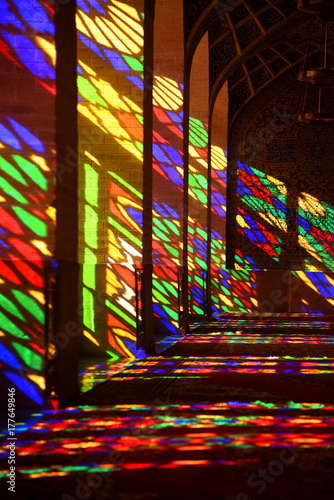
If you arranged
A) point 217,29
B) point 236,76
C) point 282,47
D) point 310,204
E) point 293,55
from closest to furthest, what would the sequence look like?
point 217,29
point 282,47
point 293,55
point 236,76
point 310,204

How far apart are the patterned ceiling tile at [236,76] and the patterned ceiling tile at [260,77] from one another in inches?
11.2

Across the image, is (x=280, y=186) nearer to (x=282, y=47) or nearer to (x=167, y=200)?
(x=282, y=47)

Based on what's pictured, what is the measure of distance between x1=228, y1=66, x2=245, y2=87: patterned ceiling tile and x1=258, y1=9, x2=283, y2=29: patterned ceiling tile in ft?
7.11

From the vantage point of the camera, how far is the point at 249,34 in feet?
41.5

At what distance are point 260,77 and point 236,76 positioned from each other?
545 mm

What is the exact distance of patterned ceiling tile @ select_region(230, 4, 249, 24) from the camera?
39.7 feet

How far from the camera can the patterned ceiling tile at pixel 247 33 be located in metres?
12.5

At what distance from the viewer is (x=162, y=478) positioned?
130 inches

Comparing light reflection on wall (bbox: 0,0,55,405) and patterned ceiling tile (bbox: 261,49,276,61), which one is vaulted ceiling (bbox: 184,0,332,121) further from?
light reflection on wall (bbox: 0,0,55,405)

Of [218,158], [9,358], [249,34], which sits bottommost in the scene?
[9,358]

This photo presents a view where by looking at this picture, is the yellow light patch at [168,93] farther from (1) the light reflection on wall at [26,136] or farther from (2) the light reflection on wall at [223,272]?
(1) the light reflection on wall at [26,136]

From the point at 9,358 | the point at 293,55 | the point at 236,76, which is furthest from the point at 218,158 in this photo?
the point at 9,358

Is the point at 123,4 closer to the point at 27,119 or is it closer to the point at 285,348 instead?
the point at 27,119

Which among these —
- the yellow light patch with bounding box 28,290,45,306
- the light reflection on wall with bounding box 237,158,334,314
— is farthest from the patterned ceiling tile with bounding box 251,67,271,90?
the yellow light patch with bounding box 28,290,45,306
